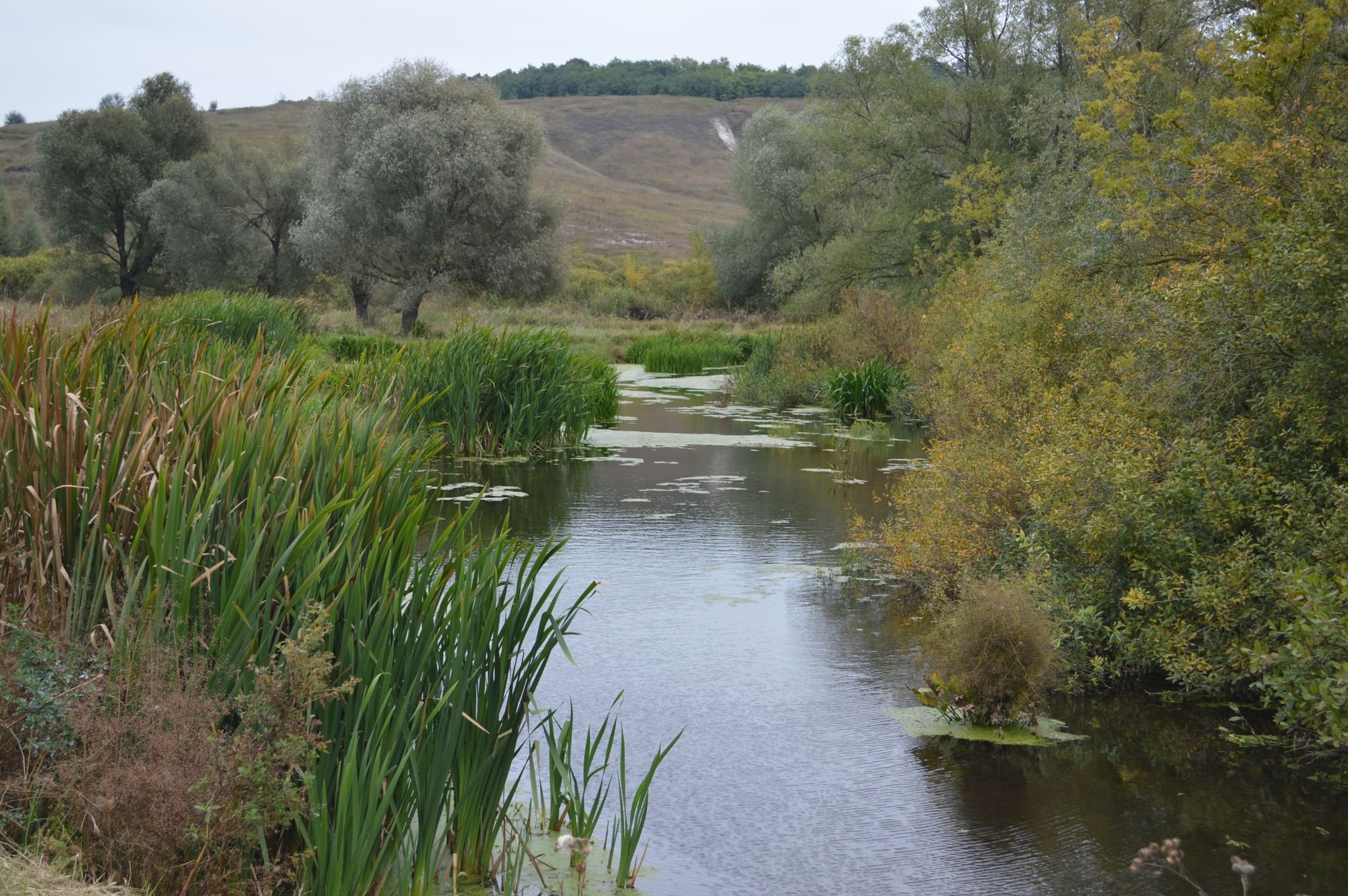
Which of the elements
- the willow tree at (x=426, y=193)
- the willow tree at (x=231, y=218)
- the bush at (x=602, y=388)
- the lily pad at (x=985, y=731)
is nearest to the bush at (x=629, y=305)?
the willow tree at (x=426, y=193)

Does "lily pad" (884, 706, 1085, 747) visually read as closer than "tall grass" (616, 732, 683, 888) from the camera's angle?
No

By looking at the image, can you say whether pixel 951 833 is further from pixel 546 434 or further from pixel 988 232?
pixel 988 232

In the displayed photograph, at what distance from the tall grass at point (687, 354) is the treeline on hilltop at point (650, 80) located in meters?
116

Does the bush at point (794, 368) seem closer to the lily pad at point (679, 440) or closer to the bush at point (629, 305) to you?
the lily pad at point (679, 440)

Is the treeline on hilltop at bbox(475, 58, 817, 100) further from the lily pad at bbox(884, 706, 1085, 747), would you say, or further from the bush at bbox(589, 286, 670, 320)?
the lily pad at bbox(884, 706, 1085, 747)

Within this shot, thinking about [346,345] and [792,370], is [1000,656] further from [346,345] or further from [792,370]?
[346,345]

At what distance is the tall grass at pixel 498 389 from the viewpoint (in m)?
12.7

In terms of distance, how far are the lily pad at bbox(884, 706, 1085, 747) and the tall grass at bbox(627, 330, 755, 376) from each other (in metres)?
22.8

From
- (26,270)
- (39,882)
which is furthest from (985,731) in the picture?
(26,270)

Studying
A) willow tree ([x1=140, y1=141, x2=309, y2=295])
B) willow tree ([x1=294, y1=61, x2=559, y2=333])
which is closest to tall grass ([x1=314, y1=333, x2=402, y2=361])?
willow tree ([x1=294, y1=61, x2=559, y2=333])

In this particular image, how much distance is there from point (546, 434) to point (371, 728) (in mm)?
10929

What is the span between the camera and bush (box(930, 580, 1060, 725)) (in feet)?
16.6

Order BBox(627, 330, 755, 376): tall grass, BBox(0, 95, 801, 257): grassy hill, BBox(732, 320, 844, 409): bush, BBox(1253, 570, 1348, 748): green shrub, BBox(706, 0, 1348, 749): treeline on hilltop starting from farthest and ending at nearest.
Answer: BBox(0, 95, 801, 257): grassy hill
BBox(627, 330, 755, 376): tall grass
BBox(732, 320, 844, 409): bush
BBox(706, 0, 1348, 749): treeline on hilltop
BBox(1253, 570, 1348, 748): green shrub

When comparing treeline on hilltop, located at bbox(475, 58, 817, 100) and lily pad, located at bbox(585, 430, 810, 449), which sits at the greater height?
treeline on hilltop, located at bbox(475, 58, 817, 100)
